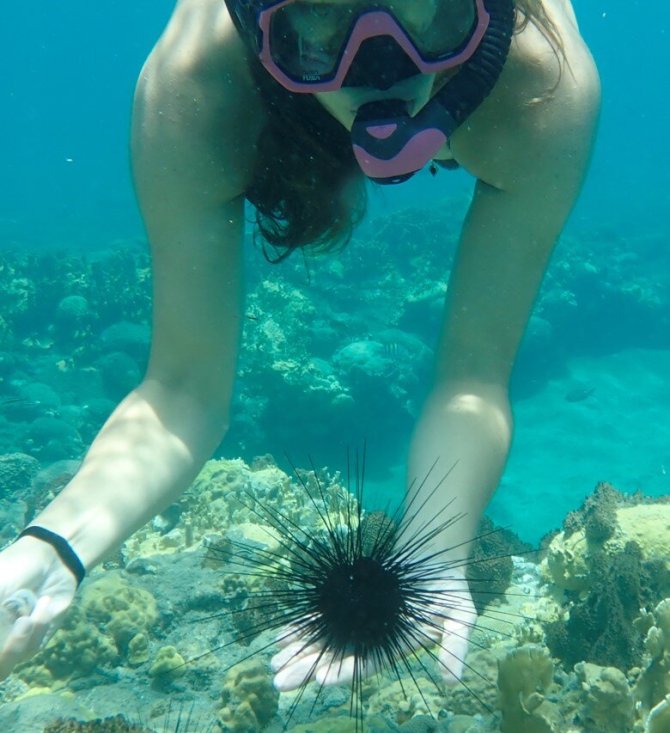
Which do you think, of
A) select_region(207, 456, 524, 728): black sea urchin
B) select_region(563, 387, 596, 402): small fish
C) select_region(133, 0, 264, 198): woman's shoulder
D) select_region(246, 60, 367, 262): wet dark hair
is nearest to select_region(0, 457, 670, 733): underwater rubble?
select_region(207, 456, 524, 728): black sea urchin

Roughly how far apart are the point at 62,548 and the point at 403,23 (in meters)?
1.55

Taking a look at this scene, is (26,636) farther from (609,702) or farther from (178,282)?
(609,702)

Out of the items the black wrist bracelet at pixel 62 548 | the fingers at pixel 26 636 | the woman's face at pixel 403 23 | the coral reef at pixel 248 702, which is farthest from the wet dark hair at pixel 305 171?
the coral reef at pixel 248 702

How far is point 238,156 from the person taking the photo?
6.64 feet

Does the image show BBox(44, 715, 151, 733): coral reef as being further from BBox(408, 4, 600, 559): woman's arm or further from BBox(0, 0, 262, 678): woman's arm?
BBox(408, 4, 600, 559): woman's arm

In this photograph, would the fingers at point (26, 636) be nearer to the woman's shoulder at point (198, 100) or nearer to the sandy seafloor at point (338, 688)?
the sandy seafloor at point (338, 688)

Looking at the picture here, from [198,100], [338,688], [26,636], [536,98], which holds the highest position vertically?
[536,98]

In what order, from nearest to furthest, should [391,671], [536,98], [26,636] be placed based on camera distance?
1. [26,636]
2. [536,98]
3. [391,671]

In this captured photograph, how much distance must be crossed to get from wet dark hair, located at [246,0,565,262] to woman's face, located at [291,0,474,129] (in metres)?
0.28

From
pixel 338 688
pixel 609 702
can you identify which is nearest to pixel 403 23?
pixel 609 702

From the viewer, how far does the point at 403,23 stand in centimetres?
155

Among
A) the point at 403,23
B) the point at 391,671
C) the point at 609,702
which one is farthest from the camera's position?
the point at 391,671

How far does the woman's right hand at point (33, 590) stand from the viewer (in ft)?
4.71

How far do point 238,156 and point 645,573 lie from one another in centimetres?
298
